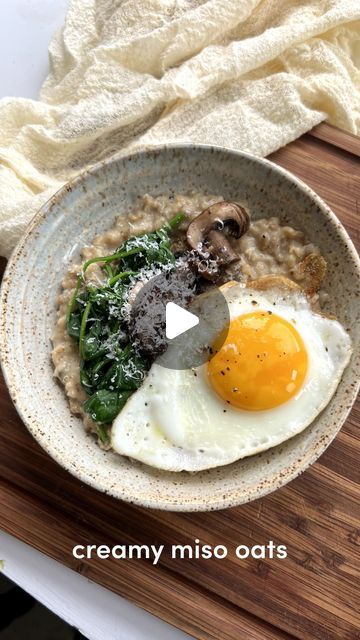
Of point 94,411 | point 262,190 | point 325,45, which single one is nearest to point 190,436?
point 94,411

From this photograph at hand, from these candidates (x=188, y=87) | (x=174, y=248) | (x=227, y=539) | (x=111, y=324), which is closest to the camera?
(x=227, y=539)

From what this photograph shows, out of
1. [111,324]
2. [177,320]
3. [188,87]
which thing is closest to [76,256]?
[111,324]

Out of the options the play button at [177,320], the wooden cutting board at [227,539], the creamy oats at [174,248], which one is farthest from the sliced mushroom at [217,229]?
the wooden cutting board at [227,539]

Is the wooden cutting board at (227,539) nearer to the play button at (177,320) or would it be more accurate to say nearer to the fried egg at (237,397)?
the fried egg at (237,397)

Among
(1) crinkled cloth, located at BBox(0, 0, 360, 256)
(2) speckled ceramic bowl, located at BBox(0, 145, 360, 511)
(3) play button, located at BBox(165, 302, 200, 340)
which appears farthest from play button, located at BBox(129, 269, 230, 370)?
(1) crinkled cloth, located at BBox(0, 0, 360, 256)

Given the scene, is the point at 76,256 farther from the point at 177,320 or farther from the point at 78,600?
the point at 78,600

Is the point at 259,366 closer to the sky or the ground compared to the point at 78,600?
closer to the sky
